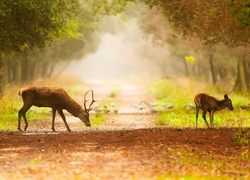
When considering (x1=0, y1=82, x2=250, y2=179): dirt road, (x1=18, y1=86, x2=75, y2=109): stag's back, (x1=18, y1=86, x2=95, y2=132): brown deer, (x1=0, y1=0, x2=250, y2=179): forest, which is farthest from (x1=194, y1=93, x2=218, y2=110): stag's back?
(x1=18, y1=86, x2=75, y2=109): stag's back

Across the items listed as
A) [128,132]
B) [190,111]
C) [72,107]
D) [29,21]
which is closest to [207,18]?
[128,132]

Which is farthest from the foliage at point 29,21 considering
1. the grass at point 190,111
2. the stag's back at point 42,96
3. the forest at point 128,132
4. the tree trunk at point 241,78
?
the tree trunk at point 241,78

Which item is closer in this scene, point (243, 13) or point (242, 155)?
point (243, 13)

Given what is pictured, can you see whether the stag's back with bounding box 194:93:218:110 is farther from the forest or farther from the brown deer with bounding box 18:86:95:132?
the brown deer with bounding box 18:86:95:132

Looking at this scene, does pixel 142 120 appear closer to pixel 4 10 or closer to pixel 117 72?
pixel 4 10

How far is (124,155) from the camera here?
11891 millimetres

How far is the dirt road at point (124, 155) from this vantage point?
396 inches

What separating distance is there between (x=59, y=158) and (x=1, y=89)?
58.4ft

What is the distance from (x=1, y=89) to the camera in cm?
2884

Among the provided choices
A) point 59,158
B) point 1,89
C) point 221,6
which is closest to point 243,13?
point 59,158

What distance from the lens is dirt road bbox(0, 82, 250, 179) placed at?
10.1 meters

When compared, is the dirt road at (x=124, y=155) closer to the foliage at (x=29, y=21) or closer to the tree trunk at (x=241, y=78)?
the foliage at (x=29, y=21)

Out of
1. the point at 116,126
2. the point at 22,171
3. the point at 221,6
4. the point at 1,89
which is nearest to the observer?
the point at 22,171

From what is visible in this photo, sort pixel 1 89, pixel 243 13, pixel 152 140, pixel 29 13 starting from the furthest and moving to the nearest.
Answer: pixel 1 89, pixel 29 13, pixel 152 140, pixel 243 13
